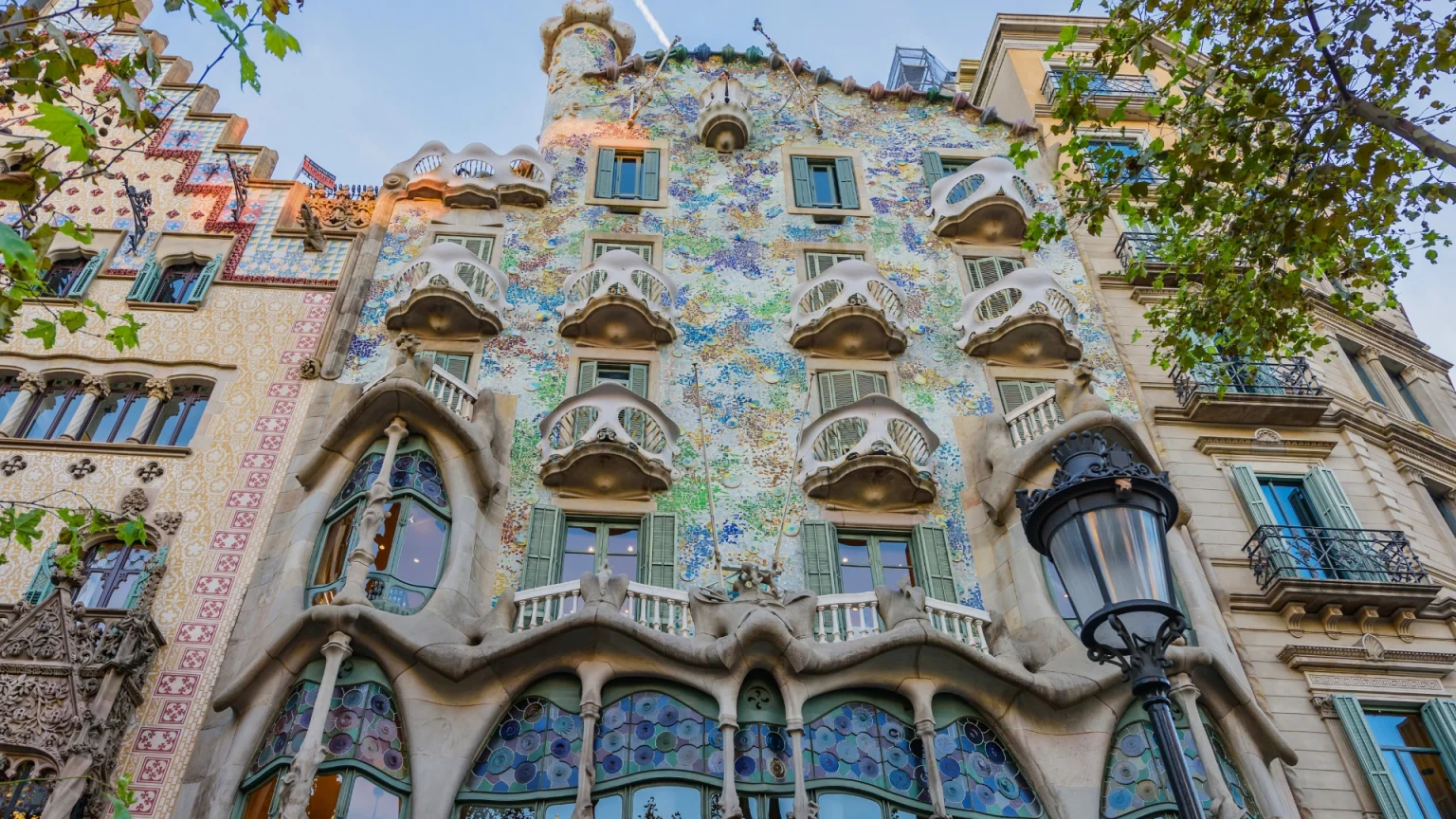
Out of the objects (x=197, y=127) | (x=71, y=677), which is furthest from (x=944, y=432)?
(x=197, y=127)

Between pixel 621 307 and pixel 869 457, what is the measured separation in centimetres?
468

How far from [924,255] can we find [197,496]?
1237 centimetres

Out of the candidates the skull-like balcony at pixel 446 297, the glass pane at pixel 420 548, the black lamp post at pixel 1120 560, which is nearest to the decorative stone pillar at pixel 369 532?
the glass pane at pixel 420 548

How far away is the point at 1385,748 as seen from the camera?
567 inches

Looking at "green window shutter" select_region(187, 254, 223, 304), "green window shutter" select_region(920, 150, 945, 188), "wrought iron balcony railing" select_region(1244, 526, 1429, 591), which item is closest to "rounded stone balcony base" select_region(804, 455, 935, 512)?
"wrought iron balcony railing" select_region(1244, 526, 1429, 591)

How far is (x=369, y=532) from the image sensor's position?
537 inches

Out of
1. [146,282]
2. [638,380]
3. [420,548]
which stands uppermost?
[146,282]

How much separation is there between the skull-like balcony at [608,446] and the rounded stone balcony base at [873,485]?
2.16 metres

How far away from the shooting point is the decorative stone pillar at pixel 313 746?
441 inches

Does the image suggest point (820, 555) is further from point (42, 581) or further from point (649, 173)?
point (42, 581)

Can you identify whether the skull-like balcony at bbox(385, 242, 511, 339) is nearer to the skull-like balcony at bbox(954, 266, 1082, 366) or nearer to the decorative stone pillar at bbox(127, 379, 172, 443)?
the decorative stone pillar at bbox(127, 379, 172, 443)

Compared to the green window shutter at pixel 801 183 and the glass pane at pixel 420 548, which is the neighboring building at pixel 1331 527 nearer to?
the green window shutter at pixel 801 183

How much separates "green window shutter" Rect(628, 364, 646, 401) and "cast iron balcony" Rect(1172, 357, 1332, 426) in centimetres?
821

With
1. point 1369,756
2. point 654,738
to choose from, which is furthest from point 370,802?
point 1369,756
